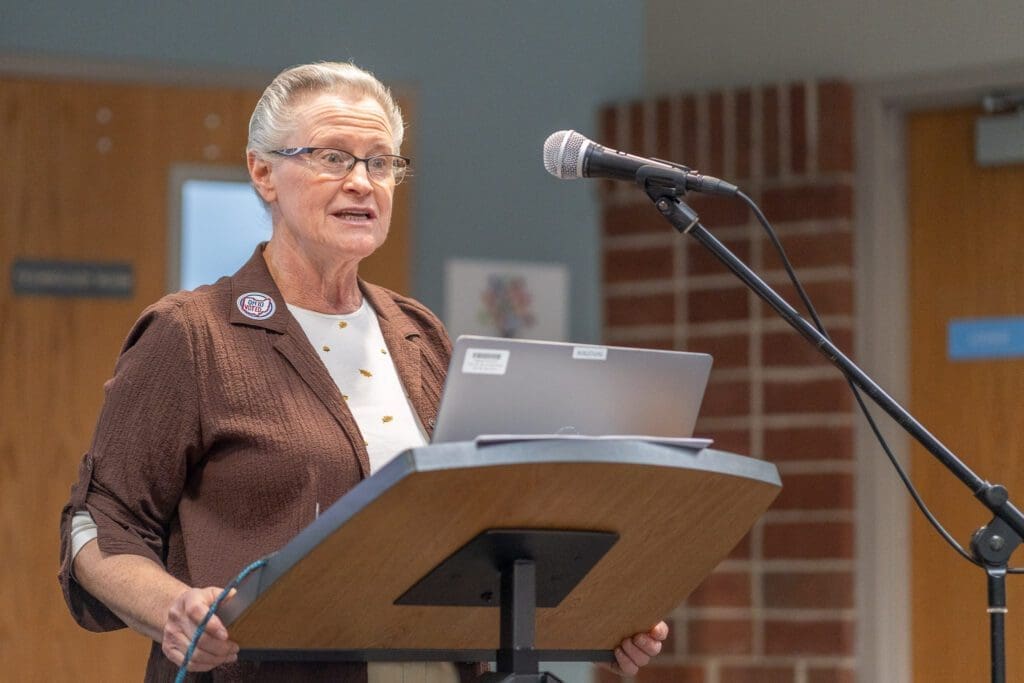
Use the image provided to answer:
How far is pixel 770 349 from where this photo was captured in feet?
12.8

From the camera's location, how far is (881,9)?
3.84 m

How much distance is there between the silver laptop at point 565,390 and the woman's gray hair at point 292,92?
594mm

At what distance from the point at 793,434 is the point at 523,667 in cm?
252

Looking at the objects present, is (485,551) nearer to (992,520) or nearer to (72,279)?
(992,520)

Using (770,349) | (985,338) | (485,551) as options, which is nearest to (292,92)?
(485,551)

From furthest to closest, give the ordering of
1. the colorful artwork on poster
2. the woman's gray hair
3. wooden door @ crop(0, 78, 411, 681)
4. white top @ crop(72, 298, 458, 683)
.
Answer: the colorful artwork on poster, wooden door @ crop(0, 78, 411, 681), the woman's gray hair, white top @ crop(72, 298, 458, 683)

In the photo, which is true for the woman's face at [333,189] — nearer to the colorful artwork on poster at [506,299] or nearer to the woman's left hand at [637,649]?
the woman's left hand at [637,649]

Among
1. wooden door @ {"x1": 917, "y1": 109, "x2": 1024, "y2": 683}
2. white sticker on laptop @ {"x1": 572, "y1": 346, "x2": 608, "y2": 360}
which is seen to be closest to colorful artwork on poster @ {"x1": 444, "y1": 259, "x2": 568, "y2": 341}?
wooden door @ {"x1": 917, "y1": 109, "x2": 1024, "y2": 683}

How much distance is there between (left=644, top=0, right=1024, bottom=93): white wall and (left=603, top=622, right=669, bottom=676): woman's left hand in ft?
8.04

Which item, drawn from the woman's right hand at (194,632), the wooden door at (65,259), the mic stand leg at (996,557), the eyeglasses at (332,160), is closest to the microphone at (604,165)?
the eyeglasses at (332,160)

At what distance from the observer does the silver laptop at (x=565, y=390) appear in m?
1.37

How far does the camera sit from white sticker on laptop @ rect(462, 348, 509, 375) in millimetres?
1359

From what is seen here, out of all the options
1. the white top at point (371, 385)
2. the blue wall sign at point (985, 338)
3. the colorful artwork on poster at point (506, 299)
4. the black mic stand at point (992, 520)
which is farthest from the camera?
the colorful artwork on poster at point (506, 299)

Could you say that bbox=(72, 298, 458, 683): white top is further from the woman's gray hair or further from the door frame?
the door frame
